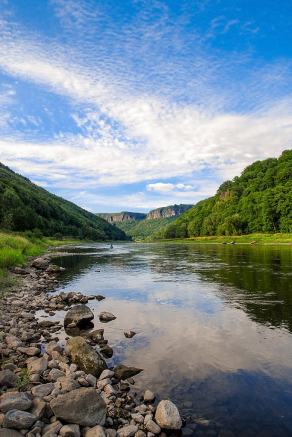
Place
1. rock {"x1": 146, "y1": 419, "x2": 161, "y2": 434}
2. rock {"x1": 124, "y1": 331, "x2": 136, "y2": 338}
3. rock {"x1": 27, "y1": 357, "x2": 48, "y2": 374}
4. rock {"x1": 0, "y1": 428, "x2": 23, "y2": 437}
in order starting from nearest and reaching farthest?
1. rock {"x1": 0, "y1": 428, "x2": 23, "y2": 437}
2. rock {"x1": 146, "y1": 419, "x2": 161, "y2": 434}
3. rock {"x1": 27, "y1": 357, "x2": 48, "y2": 374}
4. rock {"x1": 124, "y1": 331, "x2": 136, "y2": 338}

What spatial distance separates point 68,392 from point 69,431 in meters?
1.78

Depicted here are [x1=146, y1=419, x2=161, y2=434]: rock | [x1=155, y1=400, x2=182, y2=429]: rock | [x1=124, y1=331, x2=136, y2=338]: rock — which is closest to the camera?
[x1=146, y1=419, x2=161, y2=434]: rock

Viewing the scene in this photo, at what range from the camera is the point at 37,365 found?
42.5ft

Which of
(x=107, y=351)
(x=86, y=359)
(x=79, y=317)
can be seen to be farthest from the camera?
(x=79, y=317)

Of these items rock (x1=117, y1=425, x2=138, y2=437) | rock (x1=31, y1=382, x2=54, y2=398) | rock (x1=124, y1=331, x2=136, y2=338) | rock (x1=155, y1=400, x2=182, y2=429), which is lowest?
rock (x1=117, y1=425, x2=138, y2=437)

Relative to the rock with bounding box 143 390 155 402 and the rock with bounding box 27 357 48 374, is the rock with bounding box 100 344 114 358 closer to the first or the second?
the rock with bounding box 27 357 48 374

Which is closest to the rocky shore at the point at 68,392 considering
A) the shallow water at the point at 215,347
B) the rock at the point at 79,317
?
the rock at the point at 79,317

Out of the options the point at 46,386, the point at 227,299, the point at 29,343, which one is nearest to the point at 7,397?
the point at 46,386

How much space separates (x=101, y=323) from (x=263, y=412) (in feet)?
39.1

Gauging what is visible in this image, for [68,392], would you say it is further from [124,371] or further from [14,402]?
[124,371]

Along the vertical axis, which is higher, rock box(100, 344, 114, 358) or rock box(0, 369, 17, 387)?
rock box(0, 369, 17, 387)

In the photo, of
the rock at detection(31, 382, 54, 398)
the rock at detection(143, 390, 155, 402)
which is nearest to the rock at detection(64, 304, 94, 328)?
the rock at detection(31, 382, 54, 398)

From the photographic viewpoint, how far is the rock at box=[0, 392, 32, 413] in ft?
31.0

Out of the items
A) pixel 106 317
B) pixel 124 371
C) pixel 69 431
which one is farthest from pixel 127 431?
pixel 106 317
